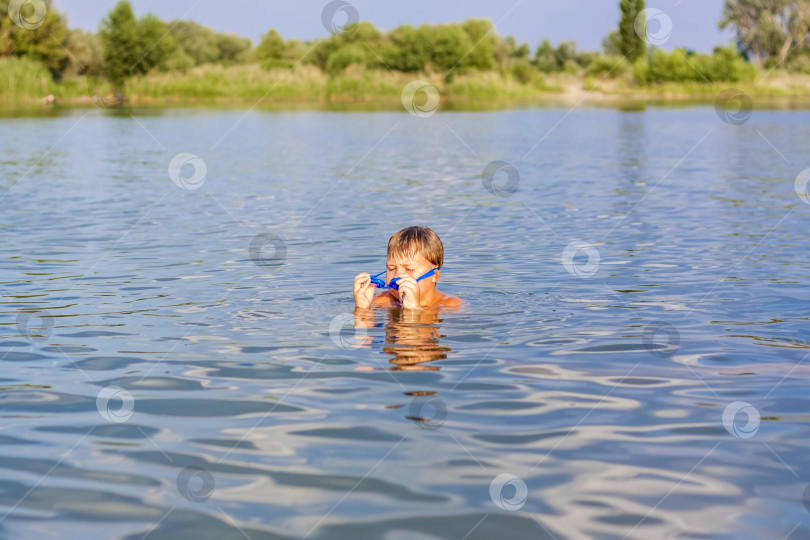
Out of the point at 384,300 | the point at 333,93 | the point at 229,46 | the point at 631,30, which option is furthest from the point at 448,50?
the point at 384,300

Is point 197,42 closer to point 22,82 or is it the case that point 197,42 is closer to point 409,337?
point 22,82

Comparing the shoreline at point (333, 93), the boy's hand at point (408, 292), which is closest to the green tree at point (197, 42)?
the shoreline at point (333, 93)

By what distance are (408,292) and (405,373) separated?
5.17 ft

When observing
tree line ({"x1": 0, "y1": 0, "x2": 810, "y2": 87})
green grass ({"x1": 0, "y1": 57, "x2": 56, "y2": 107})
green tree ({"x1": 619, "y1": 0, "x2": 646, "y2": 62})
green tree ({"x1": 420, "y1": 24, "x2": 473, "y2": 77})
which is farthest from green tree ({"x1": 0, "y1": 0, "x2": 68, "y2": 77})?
green tree ({"x1": 619, "y1": 0, "x2": 646, "y2": 62})

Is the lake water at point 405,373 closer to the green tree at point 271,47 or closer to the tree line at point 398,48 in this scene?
the tree line at point 398,48

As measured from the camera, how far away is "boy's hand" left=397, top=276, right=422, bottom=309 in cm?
736

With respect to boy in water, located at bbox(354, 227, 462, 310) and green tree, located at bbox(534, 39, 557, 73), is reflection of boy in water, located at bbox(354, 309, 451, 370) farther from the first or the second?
green tree, located at bbox(534, 39, 557, 73)

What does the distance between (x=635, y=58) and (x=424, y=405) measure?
80.5 metres

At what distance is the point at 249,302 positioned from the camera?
8141mm

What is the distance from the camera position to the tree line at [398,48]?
6625 cm

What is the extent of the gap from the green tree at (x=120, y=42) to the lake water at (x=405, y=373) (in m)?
53.9

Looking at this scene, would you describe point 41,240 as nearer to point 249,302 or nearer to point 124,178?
point 249,302

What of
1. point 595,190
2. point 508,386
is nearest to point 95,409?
point 508,386

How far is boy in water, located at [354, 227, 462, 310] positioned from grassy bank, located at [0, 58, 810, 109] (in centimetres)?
4591
